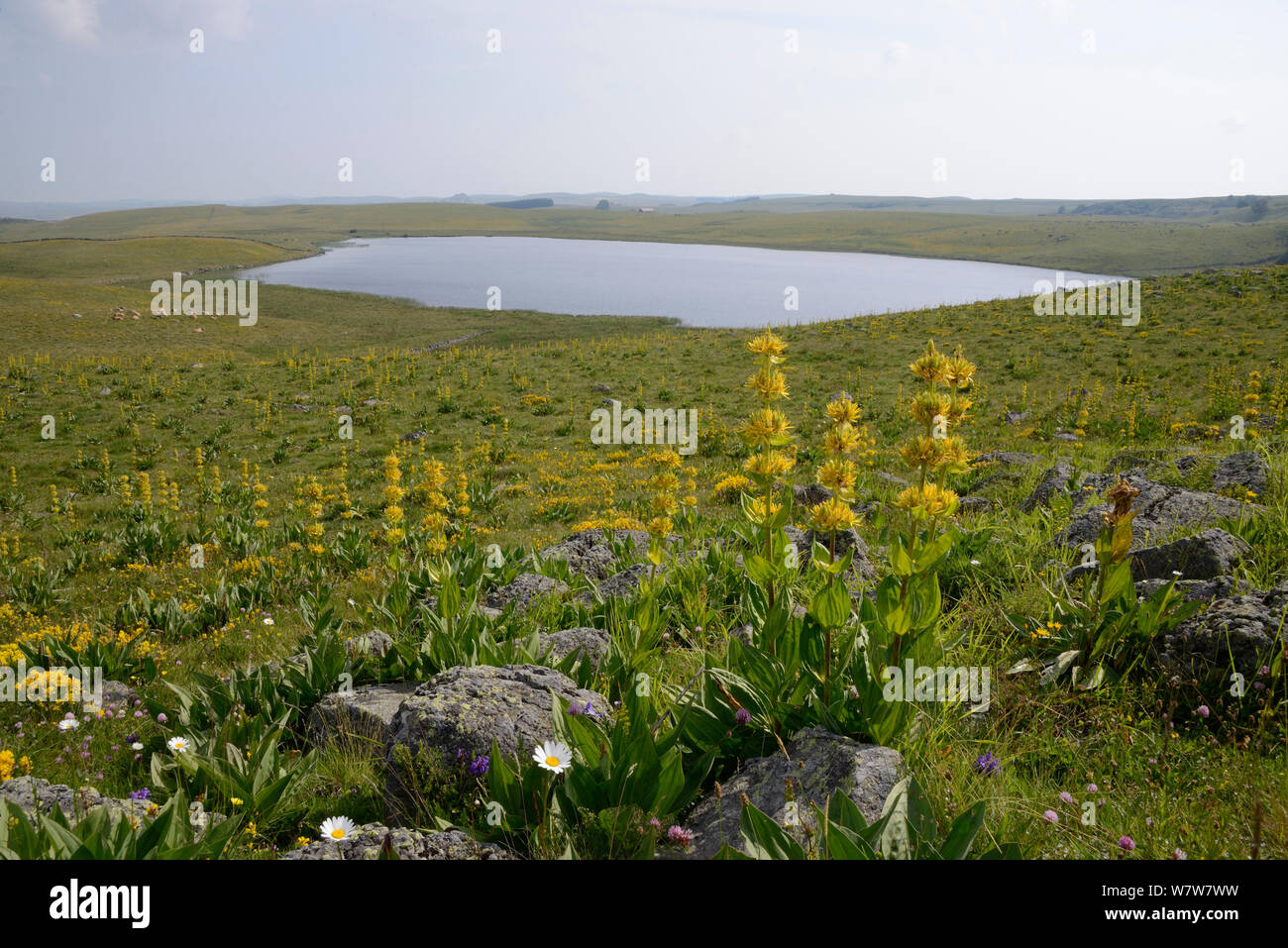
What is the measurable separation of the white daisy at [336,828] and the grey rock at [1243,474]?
8559mm

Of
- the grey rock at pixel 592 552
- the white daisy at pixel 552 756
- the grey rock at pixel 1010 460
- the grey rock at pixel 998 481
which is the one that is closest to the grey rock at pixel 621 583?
the grey rock at pixel 592 552

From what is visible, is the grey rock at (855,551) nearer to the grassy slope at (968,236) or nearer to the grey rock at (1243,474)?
the grey rock at (1243,474)

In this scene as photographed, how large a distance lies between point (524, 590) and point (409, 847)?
3.96 metres

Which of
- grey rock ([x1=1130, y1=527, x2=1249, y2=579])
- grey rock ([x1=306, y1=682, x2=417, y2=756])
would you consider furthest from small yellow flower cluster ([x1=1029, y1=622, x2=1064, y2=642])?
grey rock ([x1=306, y1=682, x2=417, y2=756])

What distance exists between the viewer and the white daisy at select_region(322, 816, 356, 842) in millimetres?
2709

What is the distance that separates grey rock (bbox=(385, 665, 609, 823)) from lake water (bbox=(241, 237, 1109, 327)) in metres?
41.1

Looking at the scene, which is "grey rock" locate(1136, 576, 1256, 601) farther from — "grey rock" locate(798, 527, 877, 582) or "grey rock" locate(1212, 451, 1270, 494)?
"grey rock" locate(1212, 451, 1270, 494)

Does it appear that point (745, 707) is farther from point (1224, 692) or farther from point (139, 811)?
point (139, 811)

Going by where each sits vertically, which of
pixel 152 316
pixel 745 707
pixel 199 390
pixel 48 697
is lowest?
pixel 48 697

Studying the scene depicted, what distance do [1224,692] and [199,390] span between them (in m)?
27.2

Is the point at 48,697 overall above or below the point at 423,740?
below
